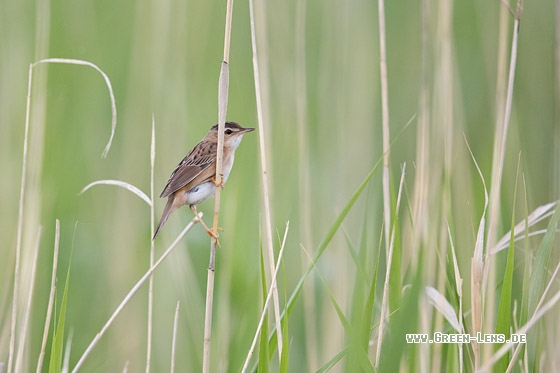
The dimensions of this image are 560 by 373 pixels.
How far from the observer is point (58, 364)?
6.55 feet

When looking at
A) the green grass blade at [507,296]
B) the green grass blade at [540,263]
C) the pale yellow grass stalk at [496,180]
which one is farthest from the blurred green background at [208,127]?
the green grass blade at [507,296]

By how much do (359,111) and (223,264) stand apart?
41.2 inches

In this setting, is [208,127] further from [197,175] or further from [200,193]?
[200,193]

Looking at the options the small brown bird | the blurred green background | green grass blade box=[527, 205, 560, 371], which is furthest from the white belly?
green grass blade box=[527, 205, 560, 371]

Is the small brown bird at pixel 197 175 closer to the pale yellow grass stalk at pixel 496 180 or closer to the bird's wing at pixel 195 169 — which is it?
the bird's wing at pixel 195 169

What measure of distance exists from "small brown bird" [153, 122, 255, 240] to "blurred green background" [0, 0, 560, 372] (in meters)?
0.13

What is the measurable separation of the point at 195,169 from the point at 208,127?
14.3 inches

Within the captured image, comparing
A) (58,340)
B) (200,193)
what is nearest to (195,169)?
(200,193)

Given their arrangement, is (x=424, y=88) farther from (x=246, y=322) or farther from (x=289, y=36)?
(x=289, y=36)

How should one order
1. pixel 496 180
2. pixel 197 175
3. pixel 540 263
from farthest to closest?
pixel 197 175
pixel 496 180
pixel 540 263

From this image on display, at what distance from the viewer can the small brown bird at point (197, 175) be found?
302 cm

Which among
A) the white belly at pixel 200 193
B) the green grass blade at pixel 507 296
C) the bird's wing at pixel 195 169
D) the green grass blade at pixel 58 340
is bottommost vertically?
the green grass blade at pixel 58 340

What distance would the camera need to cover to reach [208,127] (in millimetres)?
3471

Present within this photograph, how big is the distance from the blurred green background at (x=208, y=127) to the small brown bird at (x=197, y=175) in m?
0.13
